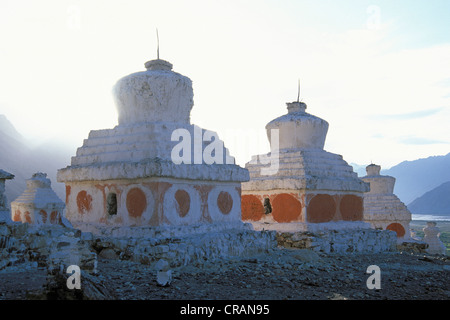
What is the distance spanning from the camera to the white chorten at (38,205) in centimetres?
1638

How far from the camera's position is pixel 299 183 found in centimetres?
1098

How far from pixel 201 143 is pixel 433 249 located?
45.7 feet

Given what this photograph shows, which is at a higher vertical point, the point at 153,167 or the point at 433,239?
the point at 153,167

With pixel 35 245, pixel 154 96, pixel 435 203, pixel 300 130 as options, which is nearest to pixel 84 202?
pixel 35 245

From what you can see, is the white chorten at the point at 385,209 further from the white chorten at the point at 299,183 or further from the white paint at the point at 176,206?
the white paint at the point at 176,206

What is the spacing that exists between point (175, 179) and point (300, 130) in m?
5.57

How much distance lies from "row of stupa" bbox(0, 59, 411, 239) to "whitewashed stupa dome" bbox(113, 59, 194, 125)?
19 mm

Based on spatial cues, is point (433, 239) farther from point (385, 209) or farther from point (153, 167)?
point (153, 167)

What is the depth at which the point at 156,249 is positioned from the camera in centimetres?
702

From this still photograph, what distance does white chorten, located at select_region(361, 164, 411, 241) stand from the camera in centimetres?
1747

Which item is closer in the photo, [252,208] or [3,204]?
[3,204]

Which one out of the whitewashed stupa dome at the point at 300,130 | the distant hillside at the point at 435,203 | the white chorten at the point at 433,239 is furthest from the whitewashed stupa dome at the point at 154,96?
the distant hillside at the point at 435,203

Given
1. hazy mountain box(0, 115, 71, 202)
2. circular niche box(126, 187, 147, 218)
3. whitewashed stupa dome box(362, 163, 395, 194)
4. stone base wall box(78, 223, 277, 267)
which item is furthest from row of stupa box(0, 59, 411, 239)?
hazy mountain box(0, 115, 71, 202)

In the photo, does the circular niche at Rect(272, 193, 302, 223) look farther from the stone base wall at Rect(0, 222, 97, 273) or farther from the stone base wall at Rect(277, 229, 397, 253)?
the stone base wall at Rect(0, 222, 97, 273)
